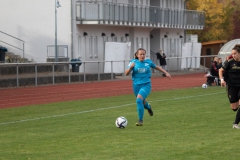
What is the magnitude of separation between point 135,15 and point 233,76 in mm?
39382

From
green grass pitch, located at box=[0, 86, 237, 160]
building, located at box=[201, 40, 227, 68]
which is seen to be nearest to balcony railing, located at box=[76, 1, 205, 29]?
building, located at box=[201, 40, 227, 68]

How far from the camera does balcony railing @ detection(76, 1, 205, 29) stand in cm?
4744

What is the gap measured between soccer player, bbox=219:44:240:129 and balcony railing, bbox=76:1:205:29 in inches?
1313

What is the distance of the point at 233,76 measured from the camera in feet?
47.1

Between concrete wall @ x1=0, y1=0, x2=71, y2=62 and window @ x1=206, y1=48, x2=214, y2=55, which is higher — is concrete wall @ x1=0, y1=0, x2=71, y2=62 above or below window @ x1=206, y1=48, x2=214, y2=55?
above

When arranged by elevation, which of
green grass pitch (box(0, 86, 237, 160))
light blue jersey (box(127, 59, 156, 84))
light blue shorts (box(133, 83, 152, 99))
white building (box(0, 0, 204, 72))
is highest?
white building (box(0, 0, 204, 72))

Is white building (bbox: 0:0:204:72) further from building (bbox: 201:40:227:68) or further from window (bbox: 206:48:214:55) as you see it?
window (bbox: 206:48:214:55)

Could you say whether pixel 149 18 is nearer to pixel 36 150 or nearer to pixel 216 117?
pixel 216 117

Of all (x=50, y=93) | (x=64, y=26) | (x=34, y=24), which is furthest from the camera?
(x=34, y=24)

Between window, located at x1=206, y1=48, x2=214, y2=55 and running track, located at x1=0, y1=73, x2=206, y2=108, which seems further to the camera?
window, located at x1=206, y1=48, x2=214, y2=55

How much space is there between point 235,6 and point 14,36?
47.6m

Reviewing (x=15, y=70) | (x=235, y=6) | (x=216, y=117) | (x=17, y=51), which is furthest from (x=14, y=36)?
(x=235, y=6)

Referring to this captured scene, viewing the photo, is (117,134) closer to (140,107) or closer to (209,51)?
(140,107)

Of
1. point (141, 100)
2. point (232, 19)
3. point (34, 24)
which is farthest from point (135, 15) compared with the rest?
point (141, 100)
